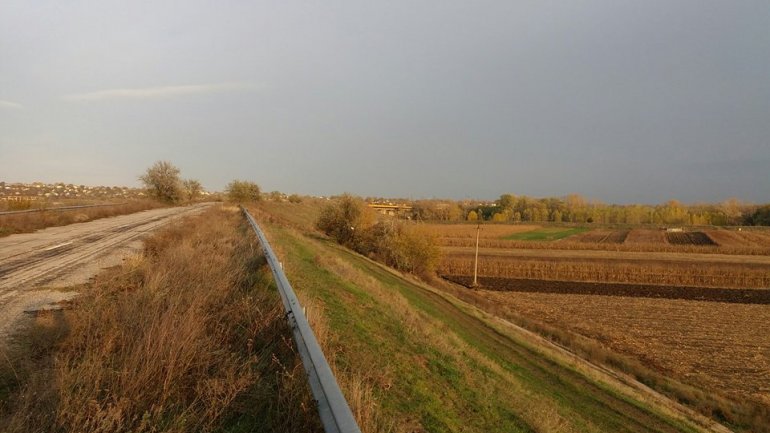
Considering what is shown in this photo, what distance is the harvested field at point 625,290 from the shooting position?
40656mm

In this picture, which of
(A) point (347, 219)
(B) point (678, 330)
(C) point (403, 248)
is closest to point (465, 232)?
(A) point (347, 219)

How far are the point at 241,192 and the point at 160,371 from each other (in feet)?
203

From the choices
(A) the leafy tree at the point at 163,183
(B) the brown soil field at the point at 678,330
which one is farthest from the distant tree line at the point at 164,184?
(B) the brown soil field at the point at 678,330

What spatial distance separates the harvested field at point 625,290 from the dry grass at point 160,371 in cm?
4087

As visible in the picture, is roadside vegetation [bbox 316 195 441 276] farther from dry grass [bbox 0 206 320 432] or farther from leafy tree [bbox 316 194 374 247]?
dry grass [bbox 0 206 320 432]

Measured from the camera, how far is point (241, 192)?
62656 millimetres

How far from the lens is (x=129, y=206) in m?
36.6

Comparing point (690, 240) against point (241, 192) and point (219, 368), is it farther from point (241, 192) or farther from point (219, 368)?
point (219, 368)

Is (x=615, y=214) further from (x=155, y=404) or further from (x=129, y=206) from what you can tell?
(x=155, y=404)

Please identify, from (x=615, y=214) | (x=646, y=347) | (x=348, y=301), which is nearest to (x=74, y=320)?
(x=348, y=301)

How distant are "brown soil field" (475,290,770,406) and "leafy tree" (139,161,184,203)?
38.4 meters

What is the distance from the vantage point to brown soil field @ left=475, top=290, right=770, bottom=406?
808 inches

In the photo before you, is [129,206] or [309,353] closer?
[309,353]

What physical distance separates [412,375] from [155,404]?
3.85 meters
